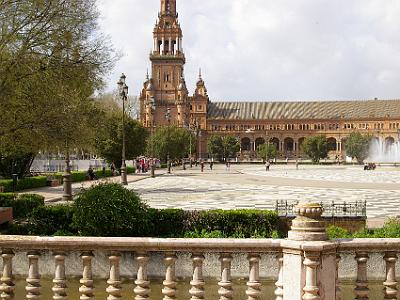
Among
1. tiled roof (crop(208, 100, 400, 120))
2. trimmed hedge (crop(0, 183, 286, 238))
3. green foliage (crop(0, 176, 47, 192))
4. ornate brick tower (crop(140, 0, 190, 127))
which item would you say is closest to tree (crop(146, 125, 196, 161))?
green foliage (crop(0, 176, 47, 192))

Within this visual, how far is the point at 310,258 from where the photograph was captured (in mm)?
6062

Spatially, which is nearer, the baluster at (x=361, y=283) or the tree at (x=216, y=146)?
the baluster at (x=361, y=283)

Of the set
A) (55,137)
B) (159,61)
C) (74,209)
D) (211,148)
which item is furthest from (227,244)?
(159,61)

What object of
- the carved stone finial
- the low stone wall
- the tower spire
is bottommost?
the low stone wall

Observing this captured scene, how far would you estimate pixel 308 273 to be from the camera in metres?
6.10

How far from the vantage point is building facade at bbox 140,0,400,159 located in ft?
477

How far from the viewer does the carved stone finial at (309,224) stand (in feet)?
19.9

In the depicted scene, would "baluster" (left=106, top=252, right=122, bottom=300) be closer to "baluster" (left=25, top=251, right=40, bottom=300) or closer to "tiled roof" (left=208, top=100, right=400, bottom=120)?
"baluster" (left=25, top=251, right=40, bottom=300)

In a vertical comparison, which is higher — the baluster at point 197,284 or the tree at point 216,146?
the tree at point 216,146

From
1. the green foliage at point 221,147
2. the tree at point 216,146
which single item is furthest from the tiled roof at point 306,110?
the tree at point 216,146

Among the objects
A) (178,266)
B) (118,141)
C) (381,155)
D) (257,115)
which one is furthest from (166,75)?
(178,266)

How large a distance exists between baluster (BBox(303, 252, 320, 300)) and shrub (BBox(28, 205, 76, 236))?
10.00 m

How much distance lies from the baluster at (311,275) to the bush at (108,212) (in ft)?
25.3

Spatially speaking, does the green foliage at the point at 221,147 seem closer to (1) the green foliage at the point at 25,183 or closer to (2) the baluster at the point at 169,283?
(1) the green foliage at the point at 25,183
